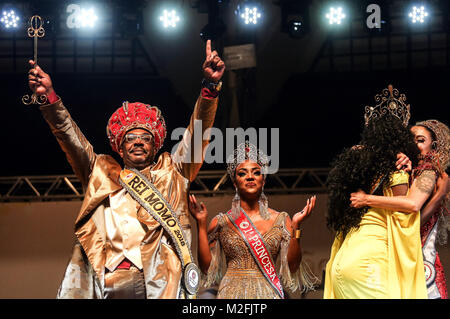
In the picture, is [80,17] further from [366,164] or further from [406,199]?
[406,199]

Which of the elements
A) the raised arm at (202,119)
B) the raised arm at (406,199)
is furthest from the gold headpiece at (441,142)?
the raised arm at (202,119)

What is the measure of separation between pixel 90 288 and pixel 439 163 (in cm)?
215

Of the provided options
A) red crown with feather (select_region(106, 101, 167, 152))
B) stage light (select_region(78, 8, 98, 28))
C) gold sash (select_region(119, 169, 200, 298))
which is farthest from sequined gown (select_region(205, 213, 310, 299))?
stage light (select_region(78, 8, 98, 28))

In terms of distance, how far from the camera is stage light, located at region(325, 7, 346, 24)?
6918 mm

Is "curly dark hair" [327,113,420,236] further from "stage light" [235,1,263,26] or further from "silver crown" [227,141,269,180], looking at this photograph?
"stage light" [235,1,263,26]

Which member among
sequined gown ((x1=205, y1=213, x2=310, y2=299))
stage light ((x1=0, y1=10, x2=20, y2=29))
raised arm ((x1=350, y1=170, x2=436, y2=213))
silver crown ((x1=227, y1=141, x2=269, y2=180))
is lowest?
sequined gown ((x1=205, y1=213, x2=310, y2=299))

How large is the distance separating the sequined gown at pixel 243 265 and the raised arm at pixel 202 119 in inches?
19.9

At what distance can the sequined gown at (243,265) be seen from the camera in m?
4.29

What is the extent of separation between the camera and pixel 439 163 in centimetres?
429

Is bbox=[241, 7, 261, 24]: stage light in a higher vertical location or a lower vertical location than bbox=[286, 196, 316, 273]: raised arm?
higher

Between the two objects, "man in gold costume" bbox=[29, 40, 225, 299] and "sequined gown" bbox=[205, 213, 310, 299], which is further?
"sequined gown" bbox=[205, 213, 310, 299]

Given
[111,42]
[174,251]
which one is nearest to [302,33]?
[111,42]

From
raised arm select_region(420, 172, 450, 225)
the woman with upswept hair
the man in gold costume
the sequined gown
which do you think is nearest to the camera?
the woman with upswept hair

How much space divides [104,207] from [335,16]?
149 inches
